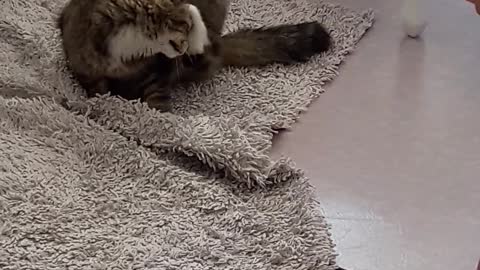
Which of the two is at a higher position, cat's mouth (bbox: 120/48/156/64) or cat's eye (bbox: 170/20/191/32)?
cat's eye (bbox: 170/20/191/32)

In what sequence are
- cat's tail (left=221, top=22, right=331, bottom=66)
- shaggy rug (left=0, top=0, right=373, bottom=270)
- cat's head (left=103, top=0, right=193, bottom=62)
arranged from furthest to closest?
cat's tail (left=221, top=22, right=331, bottom=66)
cat's head (left=103, top=0, right=193, bottom=62)
shaggy rug (left=0, top=0, right=373, bottom=270)

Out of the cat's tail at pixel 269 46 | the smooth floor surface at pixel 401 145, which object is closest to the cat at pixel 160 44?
the cat's tail at pixel 269 46

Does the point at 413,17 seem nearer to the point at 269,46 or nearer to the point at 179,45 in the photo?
the point at 269,46

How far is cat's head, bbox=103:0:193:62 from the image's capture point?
4.95 ft

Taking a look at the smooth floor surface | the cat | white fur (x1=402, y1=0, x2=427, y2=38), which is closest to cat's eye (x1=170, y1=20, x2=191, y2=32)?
the cat

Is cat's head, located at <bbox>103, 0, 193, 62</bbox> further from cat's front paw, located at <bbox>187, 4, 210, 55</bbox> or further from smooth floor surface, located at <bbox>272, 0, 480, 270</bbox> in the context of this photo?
smooth floor surface, located at <bbox>272, 0, 480, 270</bbox>

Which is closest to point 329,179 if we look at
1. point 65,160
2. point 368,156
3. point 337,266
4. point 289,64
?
point 368,156

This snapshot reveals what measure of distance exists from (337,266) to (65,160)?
1.69 ft

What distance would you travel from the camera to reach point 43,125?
→ 1555mm

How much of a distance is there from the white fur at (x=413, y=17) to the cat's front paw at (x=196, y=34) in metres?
0.48

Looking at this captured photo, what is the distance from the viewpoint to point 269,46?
176cm

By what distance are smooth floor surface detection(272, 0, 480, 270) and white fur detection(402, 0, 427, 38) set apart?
0.03 metres

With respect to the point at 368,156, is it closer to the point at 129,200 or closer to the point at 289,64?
the point at 289,64

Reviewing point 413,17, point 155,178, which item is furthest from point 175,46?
point 413,17
